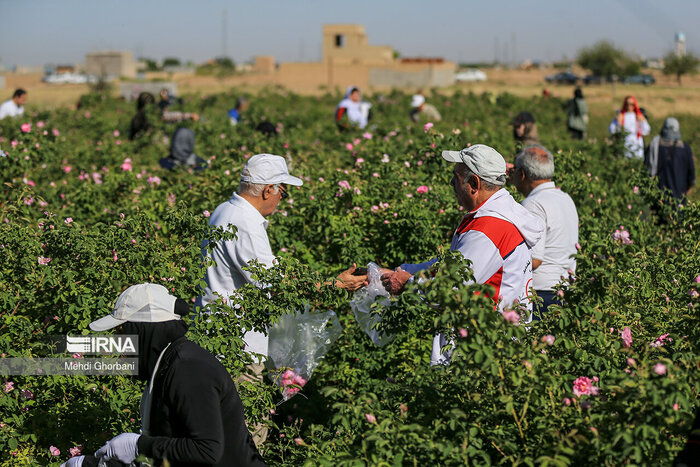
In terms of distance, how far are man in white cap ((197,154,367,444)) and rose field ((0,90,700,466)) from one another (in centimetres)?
11

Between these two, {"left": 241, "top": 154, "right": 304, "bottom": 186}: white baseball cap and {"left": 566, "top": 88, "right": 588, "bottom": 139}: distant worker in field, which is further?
{"left": 566, "top": 88, "right": 588, "bottom": 139}: distant worker in field

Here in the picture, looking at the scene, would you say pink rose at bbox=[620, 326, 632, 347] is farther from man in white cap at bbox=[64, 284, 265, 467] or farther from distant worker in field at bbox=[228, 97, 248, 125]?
distant worker in field at bbox=[228, 97, 248, 125]

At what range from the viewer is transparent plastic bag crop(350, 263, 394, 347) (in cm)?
379

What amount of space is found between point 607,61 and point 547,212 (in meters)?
70.5

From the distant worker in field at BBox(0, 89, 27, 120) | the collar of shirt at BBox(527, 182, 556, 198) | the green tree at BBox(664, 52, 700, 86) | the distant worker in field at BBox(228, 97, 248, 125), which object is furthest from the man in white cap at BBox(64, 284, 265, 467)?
the green tree at BBox(664, 52, 700, 86)

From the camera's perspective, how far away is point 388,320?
3.06m

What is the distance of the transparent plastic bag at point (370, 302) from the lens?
3.79 meters

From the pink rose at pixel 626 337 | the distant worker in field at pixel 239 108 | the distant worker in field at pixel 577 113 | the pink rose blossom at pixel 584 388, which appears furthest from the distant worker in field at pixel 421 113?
the pink rose blossom at pixel 584 388

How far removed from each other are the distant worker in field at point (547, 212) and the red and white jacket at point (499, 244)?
0.93m

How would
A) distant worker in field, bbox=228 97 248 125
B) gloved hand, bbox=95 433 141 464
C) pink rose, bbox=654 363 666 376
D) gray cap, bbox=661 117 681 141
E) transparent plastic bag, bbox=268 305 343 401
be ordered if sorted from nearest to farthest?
pink rose, bbox=654 363 666 376 → gloved hand, bbox=95 433 141 464 → transparent plastic bag, bbox=268 305 343 401 → gray cap, bbox=661 117 681 141 → distant worker in field, bbox=228 97 248 125

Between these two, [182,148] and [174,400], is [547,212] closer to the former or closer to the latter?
[174,400]

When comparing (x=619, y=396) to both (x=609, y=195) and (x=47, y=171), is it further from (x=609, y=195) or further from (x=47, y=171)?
(x=47, y=171)

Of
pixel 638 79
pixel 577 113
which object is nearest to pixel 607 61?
pixel 638 79

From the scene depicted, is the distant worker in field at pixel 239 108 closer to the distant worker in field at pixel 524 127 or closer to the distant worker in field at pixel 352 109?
the distant worker in field at pixel 352 109
